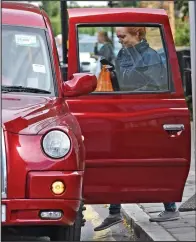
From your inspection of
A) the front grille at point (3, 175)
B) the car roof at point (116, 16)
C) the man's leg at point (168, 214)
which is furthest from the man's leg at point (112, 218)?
the front grille at point (3, 175)

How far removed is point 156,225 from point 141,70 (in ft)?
4.57

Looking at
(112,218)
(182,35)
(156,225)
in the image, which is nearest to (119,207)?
(112,218)

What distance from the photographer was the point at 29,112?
5.25 meters

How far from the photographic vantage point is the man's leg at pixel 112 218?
6973mm

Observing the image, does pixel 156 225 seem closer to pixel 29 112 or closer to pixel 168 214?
pixel 168 214

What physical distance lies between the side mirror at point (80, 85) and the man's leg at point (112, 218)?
156 centimetres

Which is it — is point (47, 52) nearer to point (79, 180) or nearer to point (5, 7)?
point (5, 7)

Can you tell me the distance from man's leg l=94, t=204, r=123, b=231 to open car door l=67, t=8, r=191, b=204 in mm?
615

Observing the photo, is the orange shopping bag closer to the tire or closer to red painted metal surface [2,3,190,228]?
red painted metal surface [2,3,190,228]

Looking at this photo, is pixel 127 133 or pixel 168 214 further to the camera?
pixel 168 214

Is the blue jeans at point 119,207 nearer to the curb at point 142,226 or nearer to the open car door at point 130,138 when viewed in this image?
the curb at point 142,226

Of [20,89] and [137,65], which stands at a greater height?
[137,65]

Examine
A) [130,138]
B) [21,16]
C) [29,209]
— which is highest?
[21,16]

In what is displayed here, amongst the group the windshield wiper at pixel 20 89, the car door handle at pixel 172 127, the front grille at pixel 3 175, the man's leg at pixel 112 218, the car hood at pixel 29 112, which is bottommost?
the man's leg at pixel 112 218
